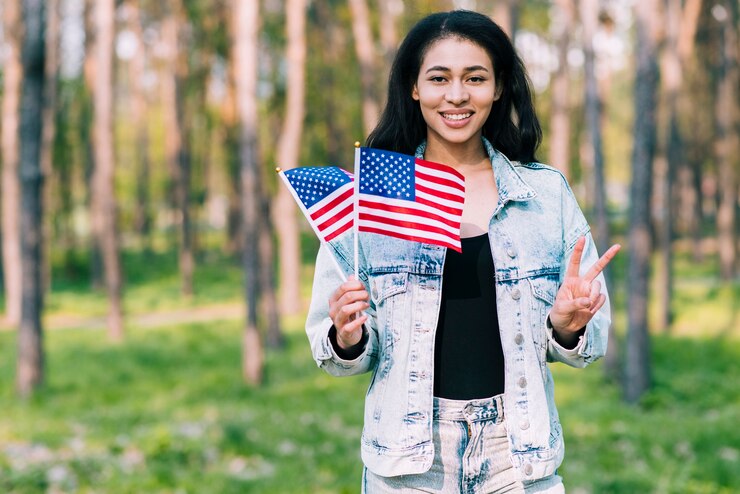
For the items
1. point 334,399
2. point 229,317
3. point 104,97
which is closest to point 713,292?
point 229,317

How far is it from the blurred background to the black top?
120 centimetres

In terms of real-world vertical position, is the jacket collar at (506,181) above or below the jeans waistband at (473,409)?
above

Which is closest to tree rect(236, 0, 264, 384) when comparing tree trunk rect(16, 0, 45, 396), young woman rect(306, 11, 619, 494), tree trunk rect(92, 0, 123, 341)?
tree trunk rect(16, 0, 45, 396)

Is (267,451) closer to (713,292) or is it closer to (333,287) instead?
(333,287)

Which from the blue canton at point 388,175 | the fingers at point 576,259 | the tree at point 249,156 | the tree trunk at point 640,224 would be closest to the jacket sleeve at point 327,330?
the blue canton at point 388,175

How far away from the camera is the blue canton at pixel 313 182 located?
266 cm

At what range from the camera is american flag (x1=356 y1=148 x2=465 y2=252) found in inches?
99.7

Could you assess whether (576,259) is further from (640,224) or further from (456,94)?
(640,224)

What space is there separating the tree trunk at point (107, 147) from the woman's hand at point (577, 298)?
534 inches

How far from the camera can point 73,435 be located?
824 centimetres

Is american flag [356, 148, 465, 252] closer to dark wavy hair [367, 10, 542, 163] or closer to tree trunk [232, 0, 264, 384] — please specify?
dark wavy hair [367, 10, 542, 163]

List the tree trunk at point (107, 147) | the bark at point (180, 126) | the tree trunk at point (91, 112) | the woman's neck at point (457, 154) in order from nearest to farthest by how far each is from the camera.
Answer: the woman's neck at point (457, 154) < the tree trunk at point (107, 147) < the bark at point (180, 126) < the tree trunk at point (91, 112)

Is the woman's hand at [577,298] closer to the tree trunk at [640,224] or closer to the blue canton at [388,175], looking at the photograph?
the blue canton at [388,175]

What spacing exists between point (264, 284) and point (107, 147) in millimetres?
3615
